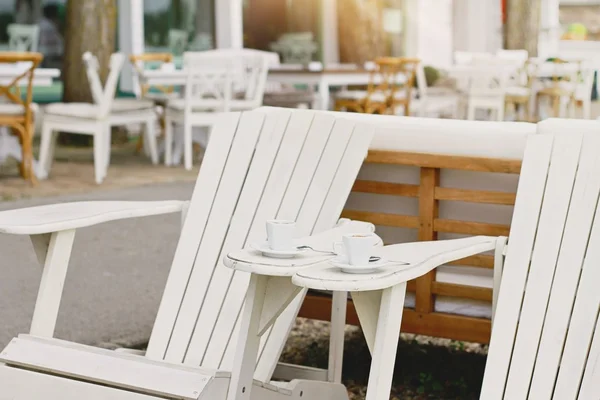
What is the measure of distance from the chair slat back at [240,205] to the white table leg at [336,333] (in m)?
0.20

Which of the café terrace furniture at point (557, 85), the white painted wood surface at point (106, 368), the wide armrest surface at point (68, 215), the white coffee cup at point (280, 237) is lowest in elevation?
the café terrace furniture at point (557, 85)

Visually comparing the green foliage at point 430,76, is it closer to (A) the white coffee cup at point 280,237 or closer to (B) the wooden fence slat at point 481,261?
(B) the wooden fence slat at point 481,261

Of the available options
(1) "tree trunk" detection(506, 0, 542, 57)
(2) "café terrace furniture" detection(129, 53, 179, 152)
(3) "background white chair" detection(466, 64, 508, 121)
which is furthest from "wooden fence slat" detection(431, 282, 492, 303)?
(1) "tree trunk" detection(506, 0, 542, 57)

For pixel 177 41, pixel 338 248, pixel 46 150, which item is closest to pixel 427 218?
pixel 338 248

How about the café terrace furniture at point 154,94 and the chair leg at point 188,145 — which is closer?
the chair leg at point 188,145

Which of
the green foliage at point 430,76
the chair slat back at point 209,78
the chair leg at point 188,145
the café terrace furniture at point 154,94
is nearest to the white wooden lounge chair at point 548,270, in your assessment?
the chair slat back at point 209,78

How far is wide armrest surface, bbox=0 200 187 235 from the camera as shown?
2704 mm

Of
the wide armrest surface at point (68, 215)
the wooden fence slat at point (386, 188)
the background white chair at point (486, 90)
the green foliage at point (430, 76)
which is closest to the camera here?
the wide armrest surface at point (68, 215)

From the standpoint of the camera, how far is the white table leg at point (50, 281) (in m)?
2.82

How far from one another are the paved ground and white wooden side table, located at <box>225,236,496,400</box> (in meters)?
1.58

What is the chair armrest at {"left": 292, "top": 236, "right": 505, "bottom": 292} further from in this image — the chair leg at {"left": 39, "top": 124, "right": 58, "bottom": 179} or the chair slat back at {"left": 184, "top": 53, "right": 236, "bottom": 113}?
the chair slat back at {"left": 184, "top": 53, "right": 236, "bottom": 113}

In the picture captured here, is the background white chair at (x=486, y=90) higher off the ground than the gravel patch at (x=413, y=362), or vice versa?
the background white chair at (x=486, y=90)

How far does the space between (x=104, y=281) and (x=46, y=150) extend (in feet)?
11.6

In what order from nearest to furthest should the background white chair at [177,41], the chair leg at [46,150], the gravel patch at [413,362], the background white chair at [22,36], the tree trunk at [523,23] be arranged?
the gravel patch at [413,362]
the chair leg at [46,150]
the background white chair at [22,36]
the background white chair at [177,41]
the tree trunk at [523,23]
